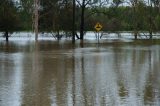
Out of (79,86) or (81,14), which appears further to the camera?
(81,14)

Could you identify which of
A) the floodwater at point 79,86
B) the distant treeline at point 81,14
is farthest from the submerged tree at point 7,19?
the floodwater at point 79,86

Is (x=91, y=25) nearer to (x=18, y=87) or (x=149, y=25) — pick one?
(x=149, y=25)

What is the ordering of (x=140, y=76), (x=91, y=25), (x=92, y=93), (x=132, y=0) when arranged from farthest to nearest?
(x=91, y=25) → (x=132, y=0) → (x=140, y=76) → (x=92, y=93)

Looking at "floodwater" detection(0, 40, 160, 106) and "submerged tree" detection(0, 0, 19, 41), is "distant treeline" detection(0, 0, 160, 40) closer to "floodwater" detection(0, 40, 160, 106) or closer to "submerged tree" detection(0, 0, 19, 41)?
"submerged tree" detection(0, 0, 19, 41)

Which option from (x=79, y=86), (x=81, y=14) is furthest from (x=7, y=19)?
(x=79, y=86)

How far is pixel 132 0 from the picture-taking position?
72.5 meters

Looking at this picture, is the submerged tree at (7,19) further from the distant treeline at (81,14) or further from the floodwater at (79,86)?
the floodwater at (79,86)

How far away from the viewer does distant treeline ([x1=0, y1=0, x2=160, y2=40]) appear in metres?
64.2

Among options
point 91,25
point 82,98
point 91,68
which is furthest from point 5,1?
point 82,98

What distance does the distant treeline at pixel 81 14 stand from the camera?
211 feet

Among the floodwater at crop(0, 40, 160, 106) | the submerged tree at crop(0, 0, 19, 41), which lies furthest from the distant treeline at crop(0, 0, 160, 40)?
the floodwater at crop(0, 40, 160, 106)

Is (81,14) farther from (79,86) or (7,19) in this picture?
(79,86)

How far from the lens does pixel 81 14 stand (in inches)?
2707

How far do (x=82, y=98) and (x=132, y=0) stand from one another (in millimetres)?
61547
